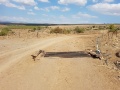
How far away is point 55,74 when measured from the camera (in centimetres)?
1485

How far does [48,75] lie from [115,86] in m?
3.72

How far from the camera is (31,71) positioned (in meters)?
15.6

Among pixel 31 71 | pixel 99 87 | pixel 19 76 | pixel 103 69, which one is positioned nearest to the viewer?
pixel 99 87

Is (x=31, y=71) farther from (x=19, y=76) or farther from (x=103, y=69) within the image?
(x=103, y=69)

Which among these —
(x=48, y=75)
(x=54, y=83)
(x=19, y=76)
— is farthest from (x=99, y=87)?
(x=19, y=76)

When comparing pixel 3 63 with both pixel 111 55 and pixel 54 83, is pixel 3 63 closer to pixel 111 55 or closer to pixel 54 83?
pixel 54 83

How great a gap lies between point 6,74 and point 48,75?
233 centimetres

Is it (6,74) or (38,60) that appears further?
(38,60)

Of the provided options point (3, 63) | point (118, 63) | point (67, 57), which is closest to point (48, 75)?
point (3, 63)

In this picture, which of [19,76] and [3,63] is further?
[3,63]

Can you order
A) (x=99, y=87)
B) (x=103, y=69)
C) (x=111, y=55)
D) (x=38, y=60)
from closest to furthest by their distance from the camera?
(x=99, y=87) → (x=103, y=69) → (x=38, y=60) → (x=111, y=55)

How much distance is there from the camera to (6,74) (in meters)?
14.7

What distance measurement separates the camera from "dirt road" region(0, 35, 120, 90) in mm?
12399

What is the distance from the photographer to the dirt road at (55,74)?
1240 centimetres
